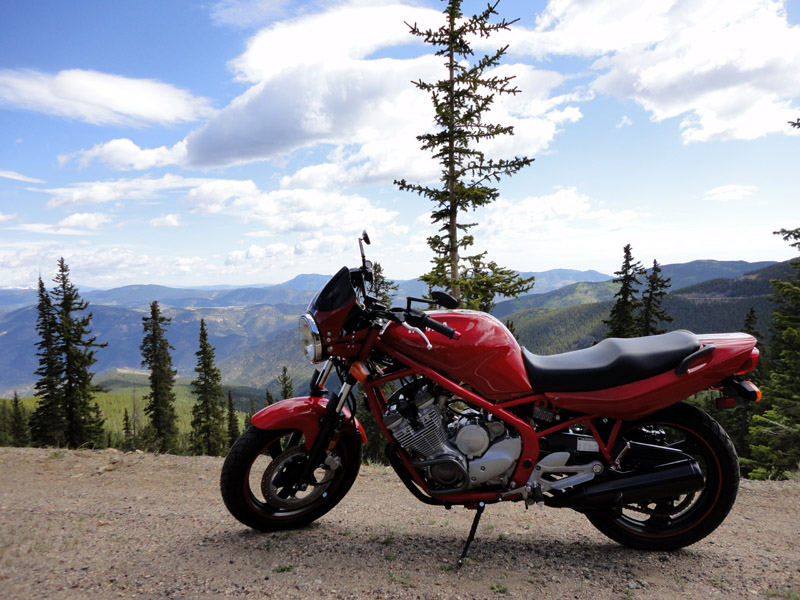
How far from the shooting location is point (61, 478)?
7.66m

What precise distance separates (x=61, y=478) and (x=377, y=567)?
6.39 m

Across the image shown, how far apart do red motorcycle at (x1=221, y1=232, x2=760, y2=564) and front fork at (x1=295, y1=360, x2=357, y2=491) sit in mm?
49

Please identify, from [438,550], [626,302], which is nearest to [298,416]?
[438,550]

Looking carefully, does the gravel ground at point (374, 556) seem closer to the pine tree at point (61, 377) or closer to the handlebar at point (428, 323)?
the handlebar at point (428, 323)

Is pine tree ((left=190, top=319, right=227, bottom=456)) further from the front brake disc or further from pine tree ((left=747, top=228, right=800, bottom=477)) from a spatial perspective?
the front brake disc

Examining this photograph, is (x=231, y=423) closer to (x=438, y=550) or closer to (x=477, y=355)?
(x=438, y=550)

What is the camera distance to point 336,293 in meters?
4.02

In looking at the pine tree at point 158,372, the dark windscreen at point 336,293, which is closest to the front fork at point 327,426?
the dark windscreen at point 336,293

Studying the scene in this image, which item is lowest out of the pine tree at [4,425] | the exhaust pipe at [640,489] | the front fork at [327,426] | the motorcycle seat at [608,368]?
the pine tree at [4,425]

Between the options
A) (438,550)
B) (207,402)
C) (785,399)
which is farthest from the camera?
(207,402)

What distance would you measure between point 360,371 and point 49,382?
106 ft

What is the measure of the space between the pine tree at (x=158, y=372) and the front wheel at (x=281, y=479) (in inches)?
1424

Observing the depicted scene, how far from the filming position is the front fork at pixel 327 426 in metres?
4.32

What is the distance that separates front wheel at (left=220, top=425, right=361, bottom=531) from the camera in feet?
14.7
